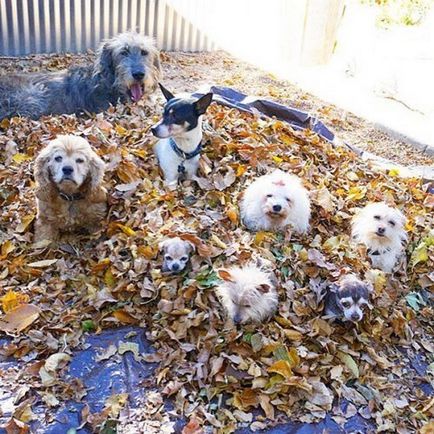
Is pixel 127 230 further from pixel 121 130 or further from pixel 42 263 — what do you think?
pixel 121 130

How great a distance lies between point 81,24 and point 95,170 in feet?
18.1

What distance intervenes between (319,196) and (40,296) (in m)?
2.16

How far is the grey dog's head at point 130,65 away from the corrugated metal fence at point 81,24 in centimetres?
286

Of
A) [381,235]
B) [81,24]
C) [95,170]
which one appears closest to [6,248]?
[95,170]

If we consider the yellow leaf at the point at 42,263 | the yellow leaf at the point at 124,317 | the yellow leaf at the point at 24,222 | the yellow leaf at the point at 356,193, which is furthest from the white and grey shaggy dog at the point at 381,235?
the yellow leaf at the point at 24,222

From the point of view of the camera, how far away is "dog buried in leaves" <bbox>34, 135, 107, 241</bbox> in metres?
3.79

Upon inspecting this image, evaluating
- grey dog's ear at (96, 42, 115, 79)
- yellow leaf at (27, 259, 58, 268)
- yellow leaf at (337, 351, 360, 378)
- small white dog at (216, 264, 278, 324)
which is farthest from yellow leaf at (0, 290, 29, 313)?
grey dog's ear at (96, 42, 115, 79)

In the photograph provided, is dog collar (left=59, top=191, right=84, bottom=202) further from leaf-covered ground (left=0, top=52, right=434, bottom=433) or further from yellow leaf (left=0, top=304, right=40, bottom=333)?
yellow leaf (left=0, top=304, right=40, bottom=333)

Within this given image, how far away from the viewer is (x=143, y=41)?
19.4 feet

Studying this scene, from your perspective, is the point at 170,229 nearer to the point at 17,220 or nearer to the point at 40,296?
the point at 40,296

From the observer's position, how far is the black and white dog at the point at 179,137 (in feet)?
14.0

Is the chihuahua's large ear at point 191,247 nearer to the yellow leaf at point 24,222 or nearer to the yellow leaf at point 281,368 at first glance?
the yellow leaf at point 281,368

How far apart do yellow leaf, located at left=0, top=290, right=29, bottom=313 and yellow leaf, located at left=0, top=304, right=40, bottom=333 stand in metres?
0.04

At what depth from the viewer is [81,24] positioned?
866 cm
